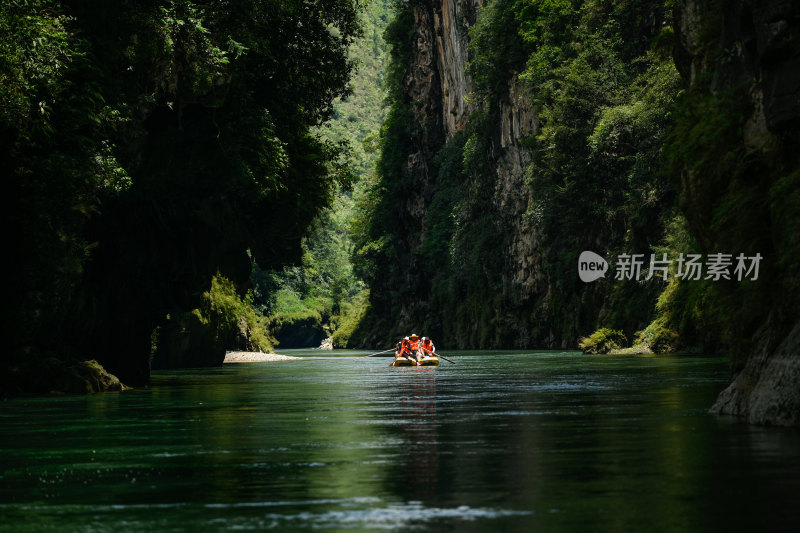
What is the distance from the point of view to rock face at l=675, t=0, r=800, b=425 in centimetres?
1222

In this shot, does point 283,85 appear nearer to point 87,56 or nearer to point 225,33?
point 225,33

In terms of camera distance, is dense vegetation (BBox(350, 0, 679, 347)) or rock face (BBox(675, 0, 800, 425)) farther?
dense vegetation (BBox(350, 0, 679, 347))

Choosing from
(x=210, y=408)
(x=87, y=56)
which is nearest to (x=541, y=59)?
(x=87, y=56)

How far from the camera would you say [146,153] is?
27.2 meters

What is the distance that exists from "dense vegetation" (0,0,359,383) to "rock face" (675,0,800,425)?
12.4 metres

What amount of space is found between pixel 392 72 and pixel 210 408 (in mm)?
84567

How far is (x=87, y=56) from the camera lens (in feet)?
73.2

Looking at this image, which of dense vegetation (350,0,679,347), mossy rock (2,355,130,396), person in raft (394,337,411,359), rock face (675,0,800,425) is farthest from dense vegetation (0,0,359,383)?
dense vegetation (350,0,679,347)

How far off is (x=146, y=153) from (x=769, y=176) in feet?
58.7

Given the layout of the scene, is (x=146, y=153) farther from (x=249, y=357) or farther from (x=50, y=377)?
(x=249, y=357)

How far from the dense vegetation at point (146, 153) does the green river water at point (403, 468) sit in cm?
481

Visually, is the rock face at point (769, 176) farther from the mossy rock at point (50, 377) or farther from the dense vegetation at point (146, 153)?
the mossy rock at point (50, 377)

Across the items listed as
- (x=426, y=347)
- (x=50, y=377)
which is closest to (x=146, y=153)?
(x=50, y=377)

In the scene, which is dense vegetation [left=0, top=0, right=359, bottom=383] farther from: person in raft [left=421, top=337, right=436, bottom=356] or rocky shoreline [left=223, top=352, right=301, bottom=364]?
rocky shoreline [left=223, top=352, right=301, bottom=364]
